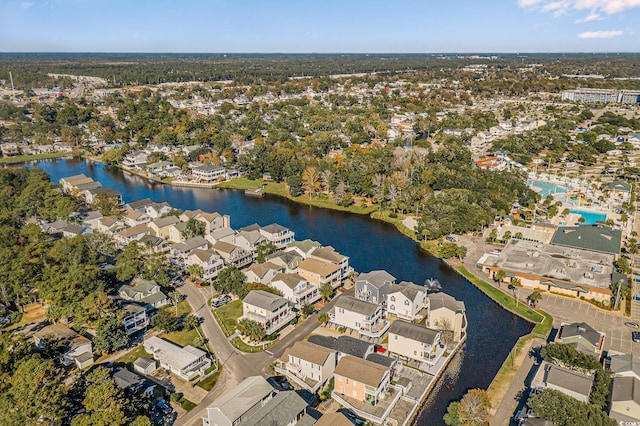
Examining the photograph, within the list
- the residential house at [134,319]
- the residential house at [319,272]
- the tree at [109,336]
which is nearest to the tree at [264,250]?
the residential house at [319,272]

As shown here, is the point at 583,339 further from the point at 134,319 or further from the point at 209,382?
the point at 134,319

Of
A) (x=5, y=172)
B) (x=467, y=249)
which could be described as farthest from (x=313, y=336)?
(x=5, y=172)

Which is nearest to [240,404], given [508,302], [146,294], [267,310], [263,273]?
[267,310]

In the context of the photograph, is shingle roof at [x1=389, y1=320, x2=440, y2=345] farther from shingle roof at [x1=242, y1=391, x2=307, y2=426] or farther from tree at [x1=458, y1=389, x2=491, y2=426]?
shingle roof at [x1=242, y1=391, x2=307, y2=426]

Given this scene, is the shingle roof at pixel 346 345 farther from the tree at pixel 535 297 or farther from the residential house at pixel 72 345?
the tree at pixel 535 297

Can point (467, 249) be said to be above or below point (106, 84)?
below

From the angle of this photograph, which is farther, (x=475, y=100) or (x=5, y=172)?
(x=475, y=100)

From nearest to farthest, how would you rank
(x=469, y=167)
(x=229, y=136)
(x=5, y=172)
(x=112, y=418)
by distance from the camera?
(x=112, y=418), (x=5, y=172), (x=469, y=167), (x=229, y=136)

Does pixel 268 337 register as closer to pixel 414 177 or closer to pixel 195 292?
pixel 195 292
